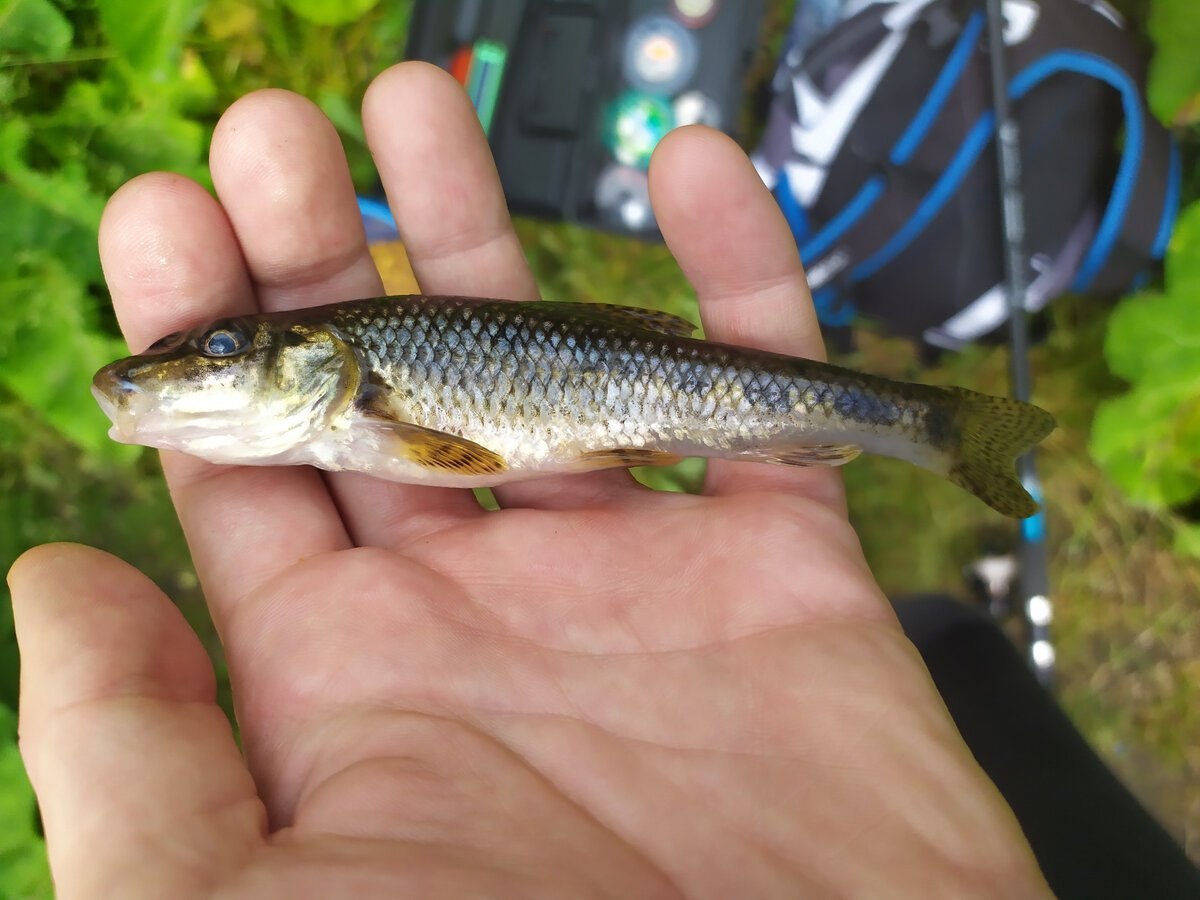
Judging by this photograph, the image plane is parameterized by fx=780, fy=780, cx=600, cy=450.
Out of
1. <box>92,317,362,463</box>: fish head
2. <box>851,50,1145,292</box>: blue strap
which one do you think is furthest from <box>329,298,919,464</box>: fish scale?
<box>851,50,1145,292</box>: blue strap

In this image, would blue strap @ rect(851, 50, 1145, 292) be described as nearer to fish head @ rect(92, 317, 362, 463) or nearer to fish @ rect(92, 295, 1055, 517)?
fish @ rect(92, 295, 1055, 517)

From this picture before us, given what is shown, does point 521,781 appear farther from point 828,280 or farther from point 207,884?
point 828,280

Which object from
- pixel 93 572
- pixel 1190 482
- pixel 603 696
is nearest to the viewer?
pixel 93 572

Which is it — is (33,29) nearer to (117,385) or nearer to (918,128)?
(117,385)

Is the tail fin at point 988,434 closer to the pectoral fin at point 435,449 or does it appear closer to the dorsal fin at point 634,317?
the dorsal fin at point 634,317

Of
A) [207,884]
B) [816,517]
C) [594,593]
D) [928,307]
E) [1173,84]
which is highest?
[1173,84]

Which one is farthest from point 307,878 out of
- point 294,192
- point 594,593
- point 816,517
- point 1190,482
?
point 1190,482
